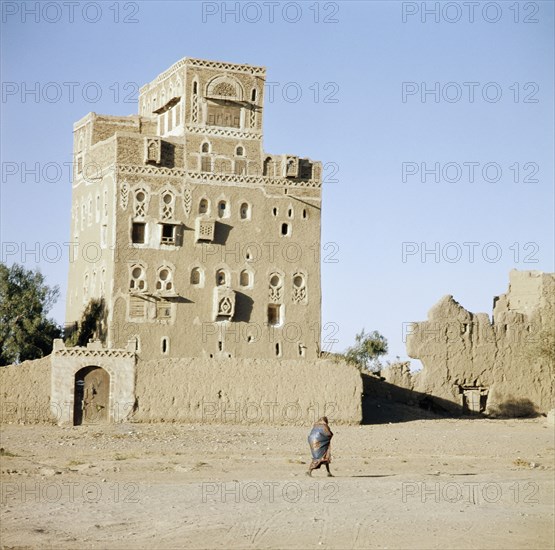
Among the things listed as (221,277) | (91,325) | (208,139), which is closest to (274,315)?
(221,277)

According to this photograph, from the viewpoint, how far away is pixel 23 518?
22031mm

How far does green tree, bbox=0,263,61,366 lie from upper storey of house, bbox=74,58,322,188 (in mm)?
4886

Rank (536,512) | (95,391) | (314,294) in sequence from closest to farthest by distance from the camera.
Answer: (536,512), (95,391), (314,294)

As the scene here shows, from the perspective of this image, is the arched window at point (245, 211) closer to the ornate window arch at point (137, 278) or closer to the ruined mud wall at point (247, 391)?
the ornate window arch at point (137, 278)

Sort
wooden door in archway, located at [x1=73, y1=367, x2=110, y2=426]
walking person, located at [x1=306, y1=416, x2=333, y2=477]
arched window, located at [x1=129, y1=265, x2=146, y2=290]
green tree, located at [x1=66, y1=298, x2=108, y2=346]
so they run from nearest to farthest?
1. walking person, located at [x1=306, y1=416, x2=333, y2=477]
2. wooden door in archway, located at [x1=73, y1=367, x2=110, y2=426]
3. arched window, located at [x1=129, y1=265, x2=146, y2=290]
4. green tree, located at [x1=66, y1=298, x2=108, y2=346]

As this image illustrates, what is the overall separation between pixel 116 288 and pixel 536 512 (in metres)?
21.5

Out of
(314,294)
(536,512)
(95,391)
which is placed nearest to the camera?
(536,512)

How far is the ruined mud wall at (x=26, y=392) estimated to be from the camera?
36.1 metres

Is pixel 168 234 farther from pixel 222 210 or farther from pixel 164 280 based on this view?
pixel 222 210

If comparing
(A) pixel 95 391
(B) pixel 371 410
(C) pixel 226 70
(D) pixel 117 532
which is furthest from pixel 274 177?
(D) pixel 117 532

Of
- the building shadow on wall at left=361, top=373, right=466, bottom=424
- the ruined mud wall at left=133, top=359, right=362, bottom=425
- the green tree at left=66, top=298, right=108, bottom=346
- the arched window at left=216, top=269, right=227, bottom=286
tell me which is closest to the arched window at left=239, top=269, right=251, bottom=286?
Answer: the arched window at left=216, top=269, right=227, bottom=286

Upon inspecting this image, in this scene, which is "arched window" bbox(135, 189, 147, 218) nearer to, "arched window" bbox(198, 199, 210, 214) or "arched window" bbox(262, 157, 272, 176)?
"arched window" bbox(198, 199, 210, 214)

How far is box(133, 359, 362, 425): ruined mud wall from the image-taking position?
123 feet

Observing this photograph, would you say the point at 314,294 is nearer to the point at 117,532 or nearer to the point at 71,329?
the point at 71,329
